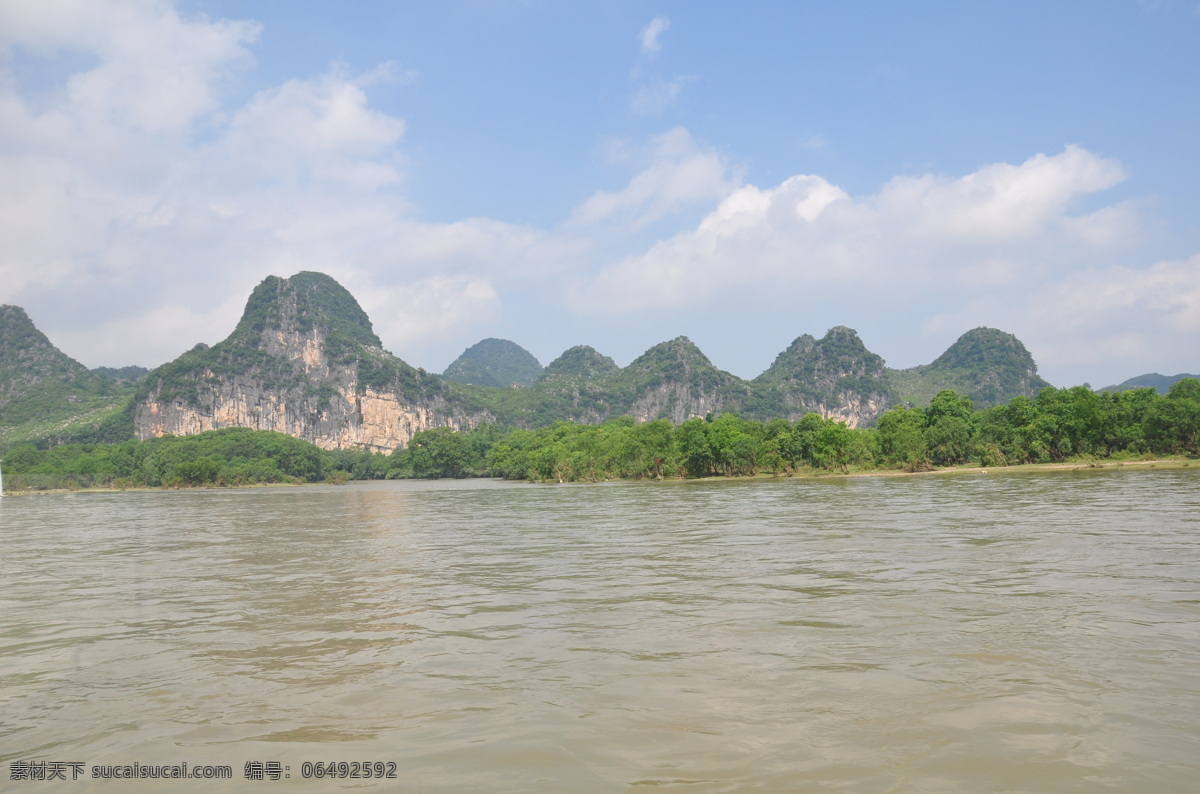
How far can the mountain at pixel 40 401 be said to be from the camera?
165875mm

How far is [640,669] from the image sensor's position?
739cm

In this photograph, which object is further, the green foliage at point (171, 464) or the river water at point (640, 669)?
the green foliage at point (171, 464)

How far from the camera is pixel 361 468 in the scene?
158750mm

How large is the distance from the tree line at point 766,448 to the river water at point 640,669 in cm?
5546

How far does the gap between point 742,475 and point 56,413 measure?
180 m

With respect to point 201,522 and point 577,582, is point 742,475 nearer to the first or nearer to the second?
point 201,522

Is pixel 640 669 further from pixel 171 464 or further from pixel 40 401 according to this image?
pixel 40 401

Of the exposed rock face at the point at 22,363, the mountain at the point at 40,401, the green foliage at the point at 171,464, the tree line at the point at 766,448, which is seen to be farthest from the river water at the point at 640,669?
the exposed rock face at the point at 22,363

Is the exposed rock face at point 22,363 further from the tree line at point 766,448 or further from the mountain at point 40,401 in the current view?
the tree line at point 766,448

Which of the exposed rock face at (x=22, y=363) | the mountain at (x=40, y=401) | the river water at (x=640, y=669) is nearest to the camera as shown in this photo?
the river water at (x=640, y=669)

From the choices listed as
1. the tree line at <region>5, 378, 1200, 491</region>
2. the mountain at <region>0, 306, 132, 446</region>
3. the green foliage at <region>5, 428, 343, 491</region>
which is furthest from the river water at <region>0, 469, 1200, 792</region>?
the mountain at <region>0, 306, 132, 446</region>

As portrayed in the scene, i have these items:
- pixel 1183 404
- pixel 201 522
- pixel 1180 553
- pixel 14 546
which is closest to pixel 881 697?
pixel 1180 553

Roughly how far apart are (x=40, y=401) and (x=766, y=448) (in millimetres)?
190438

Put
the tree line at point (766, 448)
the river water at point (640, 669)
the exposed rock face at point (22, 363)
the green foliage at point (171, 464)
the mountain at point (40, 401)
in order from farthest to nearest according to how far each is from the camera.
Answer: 1. the exposed rock face at point (22, 363)
2. the mountain at point (40, 401)
3. the green foliage at point (171, 464)
4. the tree line at point (766, 448)
5. the river water at point (640, 669)
